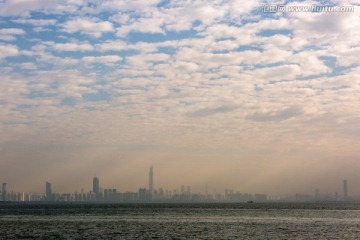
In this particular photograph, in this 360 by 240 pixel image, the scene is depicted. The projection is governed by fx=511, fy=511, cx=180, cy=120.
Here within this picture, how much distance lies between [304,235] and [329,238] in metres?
5.90

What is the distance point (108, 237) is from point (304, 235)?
32955mm

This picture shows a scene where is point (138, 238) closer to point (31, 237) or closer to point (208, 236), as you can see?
point (208, 236)

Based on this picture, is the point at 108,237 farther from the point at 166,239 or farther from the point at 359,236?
the point at 359,236

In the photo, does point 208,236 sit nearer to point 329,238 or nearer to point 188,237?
point 188,237

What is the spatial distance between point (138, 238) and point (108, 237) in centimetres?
514

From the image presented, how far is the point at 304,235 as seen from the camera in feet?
285

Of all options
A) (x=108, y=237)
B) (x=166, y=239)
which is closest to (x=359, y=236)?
(x=166, y=239)

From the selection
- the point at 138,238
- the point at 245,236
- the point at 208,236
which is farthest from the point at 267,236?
the point at 138,238

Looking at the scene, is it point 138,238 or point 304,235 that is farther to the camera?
point 304,235

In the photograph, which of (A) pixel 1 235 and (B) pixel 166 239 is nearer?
(B) pixel 166 239

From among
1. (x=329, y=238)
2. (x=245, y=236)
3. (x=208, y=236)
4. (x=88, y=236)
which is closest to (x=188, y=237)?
(x=208, y=236)

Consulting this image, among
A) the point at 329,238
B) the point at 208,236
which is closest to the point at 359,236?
the point at 329,238

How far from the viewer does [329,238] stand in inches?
3214

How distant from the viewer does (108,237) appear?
82.6m
